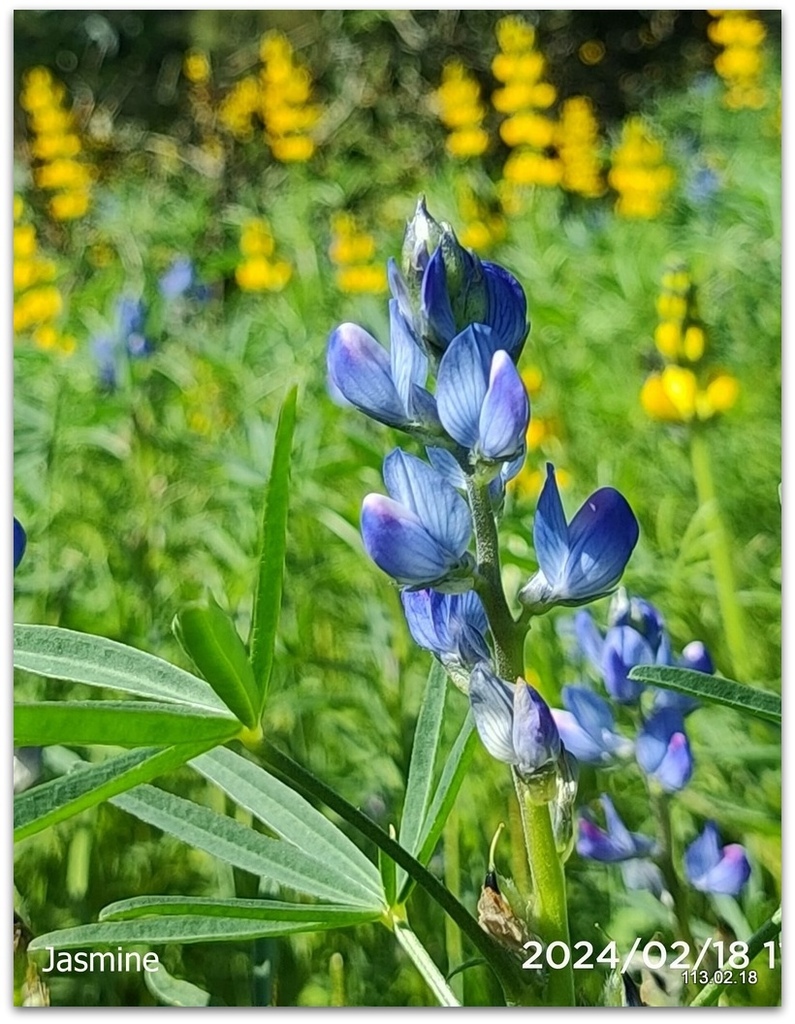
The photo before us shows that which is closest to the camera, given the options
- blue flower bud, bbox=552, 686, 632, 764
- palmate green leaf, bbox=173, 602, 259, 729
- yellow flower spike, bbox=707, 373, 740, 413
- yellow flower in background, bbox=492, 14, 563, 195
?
palmate green leaf, bbox=173, 602, 259, 729

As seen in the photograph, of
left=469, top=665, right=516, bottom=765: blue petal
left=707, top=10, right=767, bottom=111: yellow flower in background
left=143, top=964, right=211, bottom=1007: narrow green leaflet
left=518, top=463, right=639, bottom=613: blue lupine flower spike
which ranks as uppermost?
left=707, top=10, right=767, bottom=111: yellow flower in background

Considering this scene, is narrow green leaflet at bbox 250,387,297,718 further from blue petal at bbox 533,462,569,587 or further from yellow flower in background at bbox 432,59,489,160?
yellow flower in background at bbox 432,59,489,160

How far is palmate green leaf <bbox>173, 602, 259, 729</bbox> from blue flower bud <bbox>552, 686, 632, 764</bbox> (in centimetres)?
39

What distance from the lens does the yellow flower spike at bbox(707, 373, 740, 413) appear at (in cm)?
137

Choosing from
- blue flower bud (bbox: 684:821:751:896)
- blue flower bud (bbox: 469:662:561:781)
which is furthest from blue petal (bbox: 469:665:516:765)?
blue flower bud (bbox: 684:821:751:896)

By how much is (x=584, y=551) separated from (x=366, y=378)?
164mm

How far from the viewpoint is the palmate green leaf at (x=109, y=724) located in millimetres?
548

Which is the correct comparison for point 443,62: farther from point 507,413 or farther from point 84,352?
point 507,413

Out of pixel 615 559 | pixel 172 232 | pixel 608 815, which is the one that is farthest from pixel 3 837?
pixel 172 232

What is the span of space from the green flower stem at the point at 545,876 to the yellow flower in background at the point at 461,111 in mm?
1252

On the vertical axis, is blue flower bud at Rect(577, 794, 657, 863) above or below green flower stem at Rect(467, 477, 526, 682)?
below

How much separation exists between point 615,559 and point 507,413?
11cm

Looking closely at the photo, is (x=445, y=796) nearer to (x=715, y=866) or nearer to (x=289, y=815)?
(x=289, y=815)

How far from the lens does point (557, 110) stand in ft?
5.84
